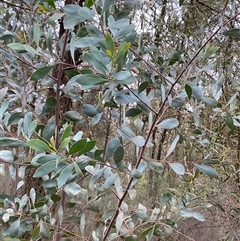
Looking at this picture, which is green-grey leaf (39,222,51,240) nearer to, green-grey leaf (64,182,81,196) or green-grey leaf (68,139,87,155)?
green-grey leaf (64,182,81,196)

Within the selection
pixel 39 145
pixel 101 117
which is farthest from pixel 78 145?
pixel 101 117

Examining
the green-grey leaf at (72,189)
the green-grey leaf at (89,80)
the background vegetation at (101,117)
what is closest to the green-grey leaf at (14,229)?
the background vegetation at (101,117)

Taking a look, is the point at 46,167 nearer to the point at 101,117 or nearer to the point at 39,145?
the point at 39,145

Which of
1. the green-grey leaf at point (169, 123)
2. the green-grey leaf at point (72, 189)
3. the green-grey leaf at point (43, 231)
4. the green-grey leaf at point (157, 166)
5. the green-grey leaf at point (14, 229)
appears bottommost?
the green-grey leaf at point (43, 231)

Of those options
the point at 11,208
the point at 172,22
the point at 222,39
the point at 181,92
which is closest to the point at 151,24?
the point at 172,22

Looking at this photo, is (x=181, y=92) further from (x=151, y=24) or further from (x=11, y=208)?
(x=151, y=24)

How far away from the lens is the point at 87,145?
0.46m

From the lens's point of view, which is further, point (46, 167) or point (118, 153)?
point (118, 153)

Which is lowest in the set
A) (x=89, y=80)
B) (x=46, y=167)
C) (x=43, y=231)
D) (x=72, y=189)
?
(x=43, y=231)

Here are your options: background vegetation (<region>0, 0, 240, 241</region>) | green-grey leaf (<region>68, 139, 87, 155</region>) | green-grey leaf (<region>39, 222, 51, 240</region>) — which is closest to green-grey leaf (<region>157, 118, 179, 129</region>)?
background vegetation (<region>0, 0, 240, 241</region>)

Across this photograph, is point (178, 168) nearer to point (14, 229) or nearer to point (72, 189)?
point (72, 189)

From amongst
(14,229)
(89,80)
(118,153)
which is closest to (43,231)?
(14,229)

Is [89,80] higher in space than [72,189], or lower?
higher

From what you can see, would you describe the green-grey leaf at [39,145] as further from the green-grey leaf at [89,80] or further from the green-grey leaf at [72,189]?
the green-grey leaf at [72,189]
